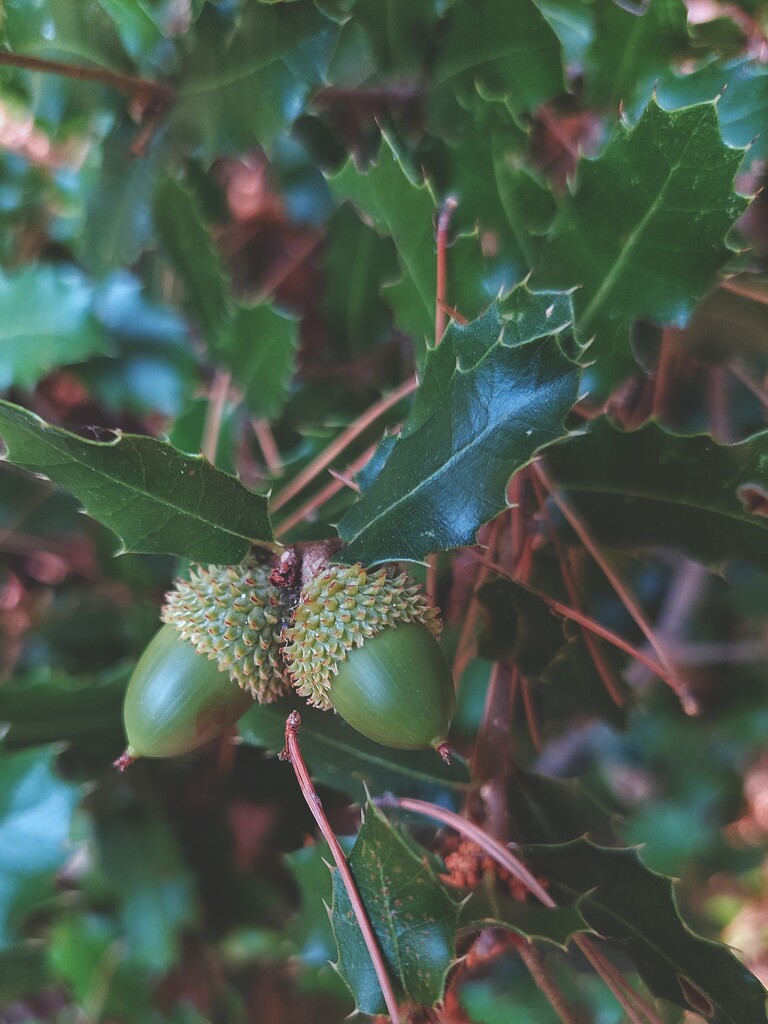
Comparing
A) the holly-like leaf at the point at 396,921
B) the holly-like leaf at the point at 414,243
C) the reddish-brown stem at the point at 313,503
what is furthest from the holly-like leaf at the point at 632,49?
the holly-like leaf at the point at 396,921

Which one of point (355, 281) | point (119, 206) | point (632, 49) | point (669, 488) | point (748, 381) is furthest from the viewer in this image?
point (355, 281)

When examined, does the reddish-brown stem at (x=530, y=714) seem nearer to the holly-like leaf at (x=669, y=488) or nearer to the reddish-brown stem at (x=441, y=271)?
the holly-like leaf at (x=669, y=488)

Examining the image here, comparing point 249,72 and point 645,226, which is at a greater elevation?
point 249,72

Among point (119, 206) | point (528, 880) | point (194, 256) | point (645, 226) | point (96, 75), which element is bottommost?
point (528, 880)

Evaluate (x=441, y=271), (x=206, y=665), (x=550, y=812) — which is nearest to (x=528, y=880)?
(x=550, y=812)

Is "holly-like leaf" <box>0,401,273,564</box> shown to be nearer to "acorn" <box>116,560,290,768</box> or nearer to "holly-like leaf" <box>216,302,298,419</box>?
"acorn" <box>116,560,290,768</box>

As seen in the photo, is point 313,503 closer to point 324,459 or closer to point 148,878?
point 324,459
